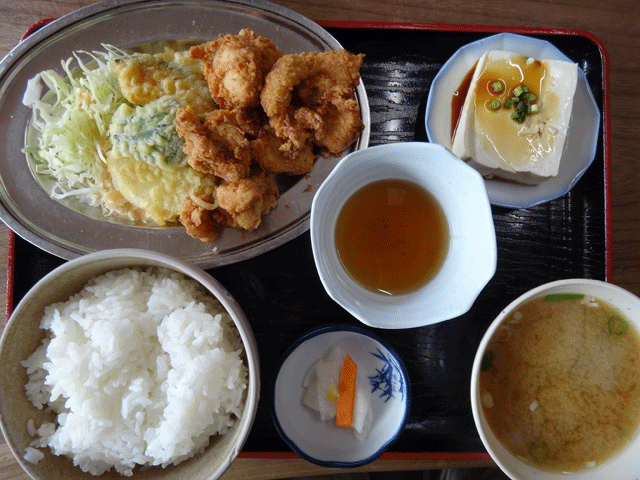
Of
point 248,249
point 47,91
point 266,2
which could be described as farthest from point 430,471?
point 47,91

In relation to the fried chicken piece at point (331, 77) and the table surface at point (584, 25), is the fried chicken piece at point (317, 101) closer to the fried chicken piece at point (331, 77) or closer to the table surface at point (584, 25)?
the fried chicken piece at point (331, 77)

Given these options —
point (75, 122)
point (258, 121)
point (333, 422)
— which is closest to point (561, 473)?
point (333, 422)

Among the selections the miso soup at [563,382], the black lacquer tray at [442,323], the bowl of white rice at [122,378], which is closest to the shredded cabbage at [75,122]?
the black lacquer tray at [442,323]

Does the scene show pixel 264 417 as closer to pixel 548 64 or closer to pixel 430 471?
pixel 430 471

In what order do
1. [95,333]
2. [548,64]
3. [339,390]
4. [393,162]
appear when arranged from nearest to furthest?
[95,333] < [393,162] < [339,390] < [548,64]

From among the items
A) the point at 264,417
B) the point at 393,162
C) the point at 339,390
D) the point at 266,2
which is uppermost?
the point at 266,2

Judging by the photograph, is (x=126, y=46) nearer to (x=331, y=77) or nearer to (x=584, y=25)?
(x=331, y=77)
